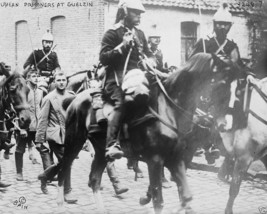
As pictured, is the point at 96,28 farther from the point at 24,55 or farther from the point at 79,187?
the point at 79,187

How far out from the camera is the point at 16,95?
757 centimetres

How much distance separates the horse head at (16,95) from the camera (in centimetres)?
751

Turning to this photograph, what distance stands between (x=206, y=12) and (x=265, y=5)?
7.53 metres

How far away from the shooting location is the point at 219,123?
19.4ft

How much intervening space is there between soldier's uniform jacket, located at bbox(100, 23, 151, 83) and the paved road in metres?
2.11

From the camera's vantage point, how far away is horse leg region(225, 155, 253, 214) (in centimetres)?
646

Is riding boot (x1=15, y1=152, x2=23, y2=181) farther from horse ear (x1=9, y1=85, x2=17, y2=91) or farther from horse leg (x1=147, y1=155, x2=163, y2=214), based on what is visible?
horse leg (x1=147, y1=155, x2=163, y2=214)

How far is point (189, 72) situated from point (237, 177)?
177 cm

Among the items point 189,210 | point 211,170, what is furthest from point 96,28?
point 189,210

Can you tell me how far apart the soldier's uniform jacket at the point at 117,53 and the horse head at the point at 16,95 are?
1.79 m

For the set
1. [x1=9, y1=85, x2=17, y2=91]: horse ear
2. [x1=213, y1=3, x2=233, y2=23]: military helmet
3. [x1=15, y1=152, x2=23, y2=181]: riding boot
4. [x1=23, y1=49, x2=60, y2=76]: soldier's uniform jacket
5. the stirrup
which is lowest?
[x1=15, y1=152, x2=23, y2=181]: riding boot

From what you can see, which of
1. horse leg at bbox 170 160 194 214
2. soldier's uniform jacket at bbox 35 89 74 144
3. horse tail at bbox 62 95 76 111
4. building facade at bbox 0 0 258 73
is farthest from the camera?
building facade at bbox 0 0 258 73

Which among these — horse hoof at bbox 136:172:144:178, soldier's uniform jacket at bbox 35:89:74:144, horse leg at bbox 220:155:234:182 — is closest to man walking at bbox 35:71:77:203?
soldier's uniform jacket at bbox 35:89:74:144

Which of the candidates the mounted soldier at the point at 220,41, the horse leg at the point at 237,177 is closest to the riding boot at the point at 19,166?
the mounted soldier at the point at 220,41
